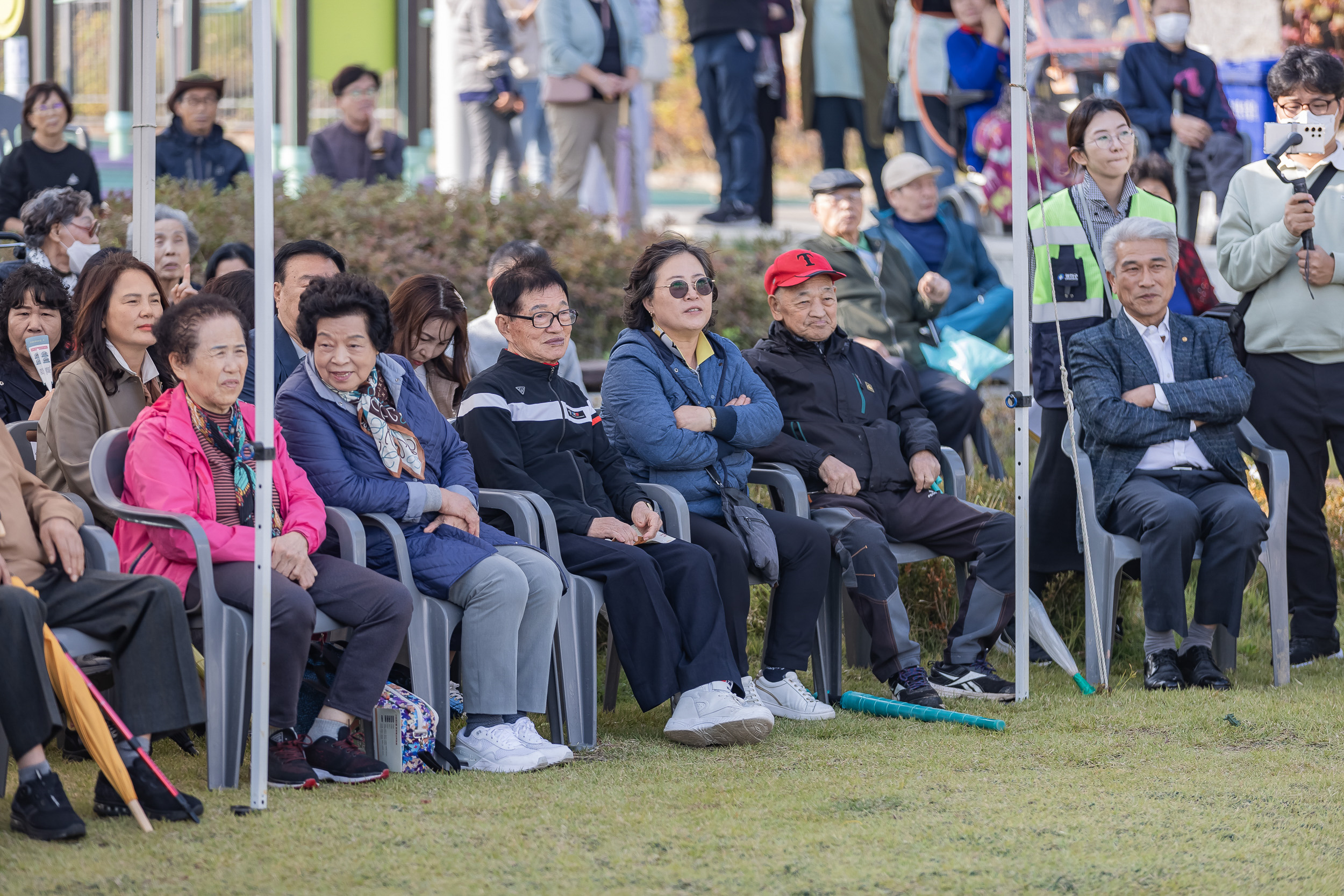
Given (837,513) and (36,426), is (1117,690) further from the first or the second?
(36,426)

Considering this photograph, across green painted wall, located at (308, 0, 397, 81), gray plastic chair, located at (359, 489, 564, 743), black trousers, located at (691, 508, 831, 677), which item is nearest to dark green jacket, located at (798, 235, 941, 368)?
black trousers, located at (691, 508, 831, 677)

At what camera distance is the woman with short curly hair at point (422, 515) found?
4.55 m

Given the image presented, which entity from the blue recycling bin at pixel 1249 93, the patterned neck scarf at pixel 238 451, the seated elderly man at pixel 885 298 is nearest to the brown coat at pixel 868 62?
the blue recycling bin at pixel 1249 93

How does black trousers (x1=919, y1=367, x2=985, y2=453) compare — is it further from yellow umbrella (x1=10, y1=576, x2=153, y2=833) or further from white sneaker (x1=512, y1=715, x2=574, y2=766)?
yellow umbrella (x1=10, y1=576, x2=153, y2=833)

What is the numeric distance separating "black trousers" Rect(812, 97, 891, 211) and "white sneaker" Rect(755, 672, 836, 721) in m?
6.41

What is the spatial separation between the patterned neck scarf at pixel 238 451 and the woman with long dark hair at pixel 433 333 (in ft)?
3.79

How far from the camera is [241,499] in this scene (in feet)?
14.4

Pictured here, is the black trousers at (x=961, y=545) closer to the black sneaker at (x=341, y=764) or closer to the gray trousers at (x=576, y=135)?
the black sneaker at (x=341, y=764)

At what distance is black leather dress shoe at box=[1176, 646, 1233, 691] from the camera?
18.0ft

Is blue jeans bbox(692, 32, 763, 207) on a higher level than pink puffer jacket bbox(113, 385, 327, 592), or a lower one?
higher

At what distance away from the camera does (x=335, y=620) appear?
4332 millimetres

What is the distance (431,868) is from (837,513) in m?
2.30

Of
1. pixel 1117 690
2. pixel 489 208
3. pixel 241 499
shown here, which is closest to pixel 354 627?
pixel 241 499

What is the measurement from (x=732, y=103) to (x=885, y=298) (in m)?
3.72
